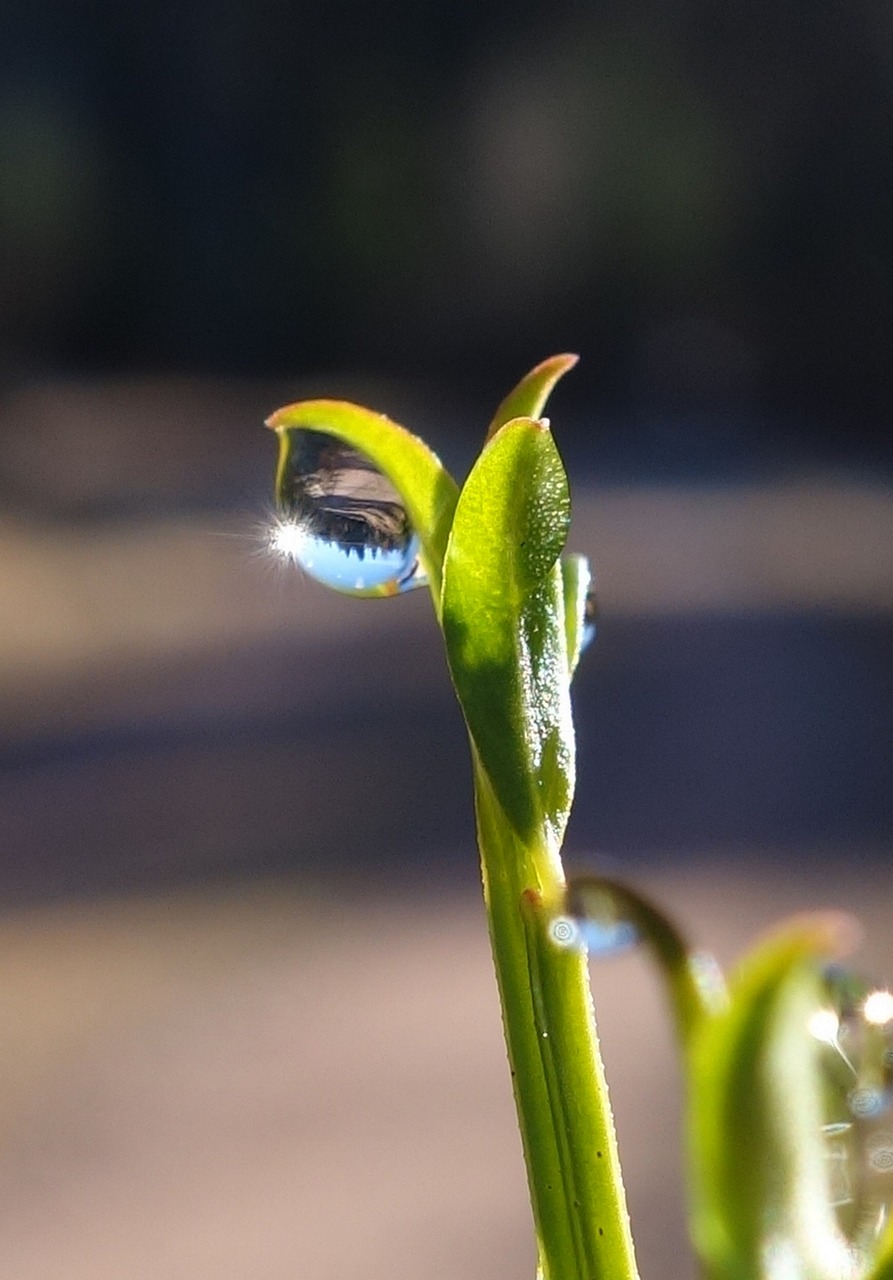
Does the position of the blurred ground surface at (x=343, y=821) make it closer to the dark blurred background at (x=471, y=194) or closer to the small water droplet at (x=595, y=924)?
the small water droplet at (x=595, y=924)

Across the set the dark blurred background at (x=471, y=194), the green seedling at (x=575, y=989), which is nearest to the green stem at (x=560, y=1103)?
the green seedling at (x=575, y=989)

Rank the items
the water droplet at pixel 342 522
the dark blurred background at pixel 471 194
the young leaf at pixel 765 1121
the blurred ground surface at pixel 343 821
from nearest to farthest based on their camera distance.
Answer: the young leaf at pixel 765 1121 < the water droplet at pixel 342 522 < the blurred ground surface at pixel 343 821 < the dark blurred background at pixel 471 194

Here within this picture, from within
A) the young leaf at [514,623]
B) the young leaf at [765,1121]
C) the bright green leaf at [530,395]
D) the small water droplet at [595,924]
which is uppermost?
the bright green leaf at [530,395]

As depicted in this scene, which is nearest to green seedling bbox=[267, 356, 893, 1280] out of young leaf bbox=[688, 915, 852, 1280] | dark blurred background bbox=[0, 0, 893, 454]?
young leaf bbox=[688, 915, 852, 1280]

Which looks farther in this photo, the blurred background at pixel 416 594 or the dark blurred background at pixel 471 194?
the dark blurred background at pixel 471 194

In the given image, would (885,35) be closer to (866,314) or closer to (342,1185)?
(866,314)

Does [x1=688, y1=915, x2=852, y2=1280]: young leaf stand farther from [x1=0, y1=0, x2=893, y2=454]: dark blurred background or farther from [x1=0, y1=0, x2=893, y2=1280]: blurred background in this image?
[x1=0, y1=0, x2=893, y2=454]: dark blurred background
